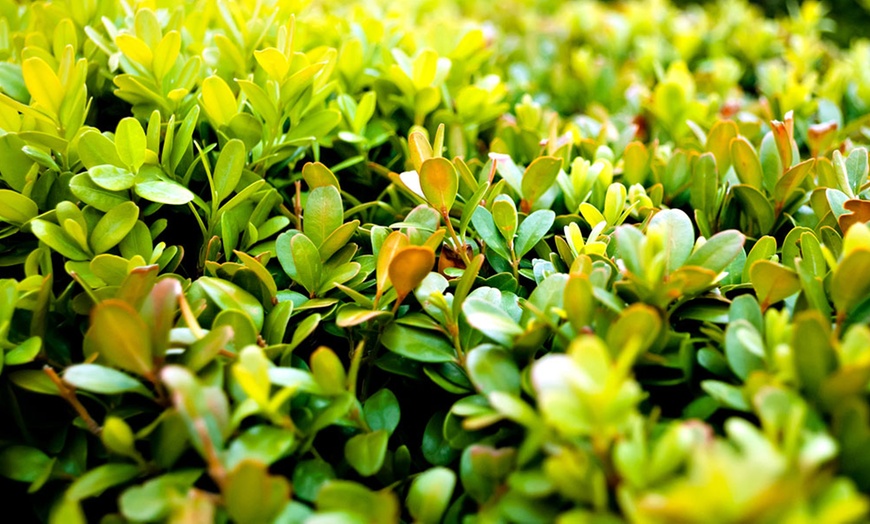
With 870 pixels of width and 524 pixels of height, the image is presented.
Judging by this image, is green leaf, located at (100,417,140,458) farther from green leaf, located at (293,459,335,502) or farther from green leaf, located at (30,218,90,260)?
green leaf, located at (30,218,90,260)

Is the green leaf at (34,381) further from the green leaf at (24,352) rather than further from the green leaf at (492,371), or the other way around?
the green leaf at (492,371)

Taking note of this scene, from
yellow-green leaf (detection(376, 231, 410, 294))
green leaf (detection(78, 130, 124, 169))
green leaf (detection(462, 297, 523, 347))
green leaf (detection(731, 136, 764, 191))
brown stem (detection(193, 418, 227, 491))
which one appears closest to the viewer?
brown stem (detection(193, 418, 227, 491))

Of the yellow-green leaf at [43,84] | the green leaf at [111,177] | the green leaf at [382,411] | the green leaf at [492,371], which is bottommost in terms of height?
the green leaf at [382,411]

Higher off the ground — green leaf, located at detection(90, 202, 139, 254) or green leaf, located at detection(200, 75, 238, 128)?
green leaf, located at detection(200, 75, 238, 128)

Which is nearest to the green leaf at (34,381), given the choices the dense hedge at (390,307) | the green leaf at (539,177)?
the dense hedge at (390,307)

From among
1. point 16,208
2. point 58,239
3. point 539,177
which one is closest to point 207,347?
point 58,239

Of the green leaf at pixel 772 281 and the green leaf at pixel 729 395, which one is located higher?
the green leaf at pixel 772 281

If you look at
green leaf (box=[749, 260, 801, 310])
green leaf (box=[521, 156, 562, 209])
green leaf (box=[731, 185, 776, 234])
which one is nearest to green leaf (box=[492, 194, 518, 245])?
green leaf (box=[521, 156, 562, 209])
